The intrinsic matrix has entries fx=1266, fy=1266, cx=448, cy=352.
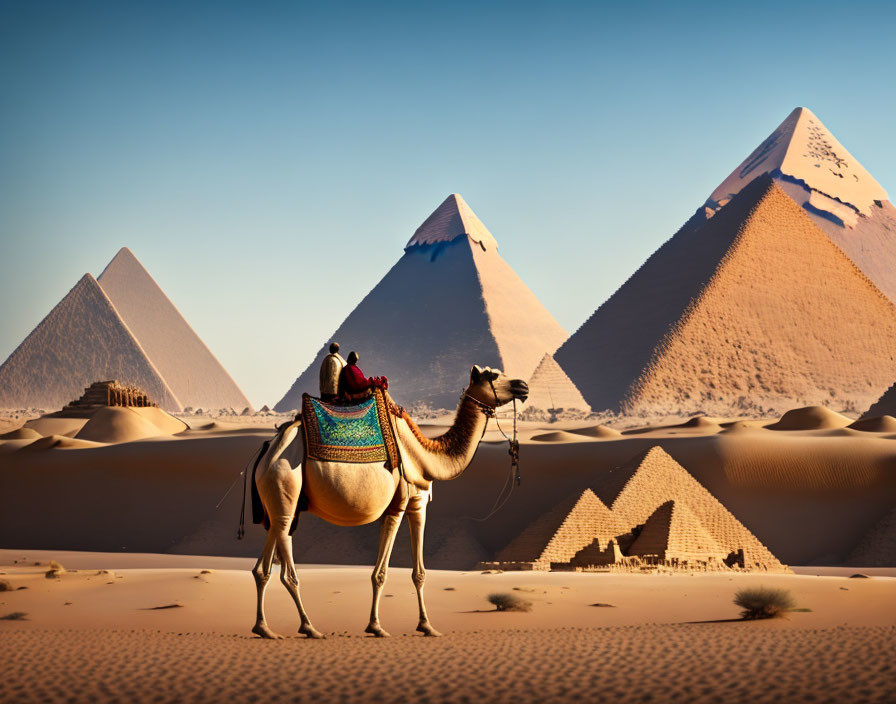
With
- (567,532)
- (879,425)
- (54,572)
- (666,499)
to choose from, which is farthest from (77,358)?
(54,572)

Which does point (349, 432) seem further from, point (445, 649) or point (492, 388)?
point (445, 649)

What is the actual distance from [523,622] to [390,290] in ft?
276

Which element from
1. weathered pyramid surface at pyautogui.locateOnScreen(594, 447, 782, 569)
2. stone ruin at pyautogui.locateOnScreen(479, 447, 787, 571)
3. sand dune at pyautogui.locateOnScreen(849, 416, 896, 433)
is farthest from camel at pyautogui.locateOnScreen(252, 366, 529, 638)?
sand dune at pyautogui.locateOnScreen(849, 416, 896, 433)

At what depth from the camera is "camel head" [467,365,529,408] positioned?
7.57 meters

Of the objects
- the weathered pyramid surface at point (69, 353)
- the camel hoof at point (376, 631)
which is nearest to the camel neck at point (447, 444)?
the camel hoof at point (376, 631)

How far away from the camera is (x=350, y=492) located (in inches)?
275

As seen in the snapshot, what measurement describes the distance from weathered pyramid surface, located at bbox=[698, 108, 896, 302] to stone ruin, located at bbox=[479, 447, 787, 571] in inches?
2926

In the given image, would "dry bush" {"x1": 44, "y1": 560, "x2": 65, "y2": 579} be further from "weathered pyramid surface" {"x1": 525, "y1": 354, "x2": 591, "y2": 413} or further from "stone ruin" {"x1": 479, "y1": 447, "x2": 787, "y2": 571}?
"weathered pyramid surface" {"x1": 525, "y1": 354, "x2": 591, "y2": 413}

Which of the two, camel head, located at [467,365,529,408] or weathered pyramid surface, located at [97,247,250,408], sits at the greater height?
weathered pyramid surface, located at [97,247,250,408]

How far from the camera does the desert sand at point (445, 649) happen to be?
18.6 ft

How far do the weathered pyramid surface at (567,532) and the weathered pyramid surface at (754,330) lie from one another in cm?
4345

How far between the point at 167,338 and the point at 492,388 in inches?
3984

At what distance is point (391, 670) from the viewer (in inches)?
238

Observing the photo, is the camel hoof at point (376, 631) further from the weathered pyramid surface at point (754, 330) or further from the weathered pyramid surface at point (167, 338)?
the weathered pyramid surface at point (167, 338)
